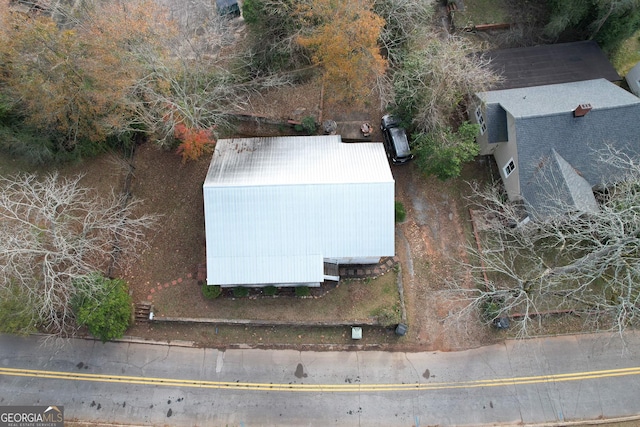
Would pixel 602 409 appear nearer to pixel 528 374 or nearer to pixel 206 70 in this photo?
pixel 528 374

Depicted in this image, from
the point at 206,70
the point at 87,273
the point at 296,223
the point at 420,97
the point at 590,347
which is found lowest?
the point at 590,347

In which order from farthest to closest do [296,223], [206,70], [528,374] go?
[206,70] < [528,374] < [296,223]

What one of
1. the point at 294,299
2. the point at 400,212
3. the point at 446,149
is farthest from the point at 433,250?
the point at 294,299

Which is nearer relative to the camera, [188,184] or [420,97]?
[420,97]

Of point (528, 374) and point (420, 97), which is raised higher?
point (420, 97)

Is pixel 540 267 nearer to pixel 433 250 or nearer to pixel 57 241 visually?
pixel 433 250

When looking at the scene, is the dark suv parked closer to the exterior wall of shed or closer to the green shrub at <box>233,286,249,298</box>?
the exterior wall of shed

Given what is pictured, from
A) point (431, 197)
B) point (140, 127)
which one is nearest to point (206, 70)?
point (140, 127)

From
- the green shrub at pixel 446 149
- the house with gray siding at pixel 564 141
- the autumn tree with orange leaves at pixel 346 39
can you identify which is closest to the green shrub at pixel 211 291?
the autumn tree with orange leaves at pixel 346 39
